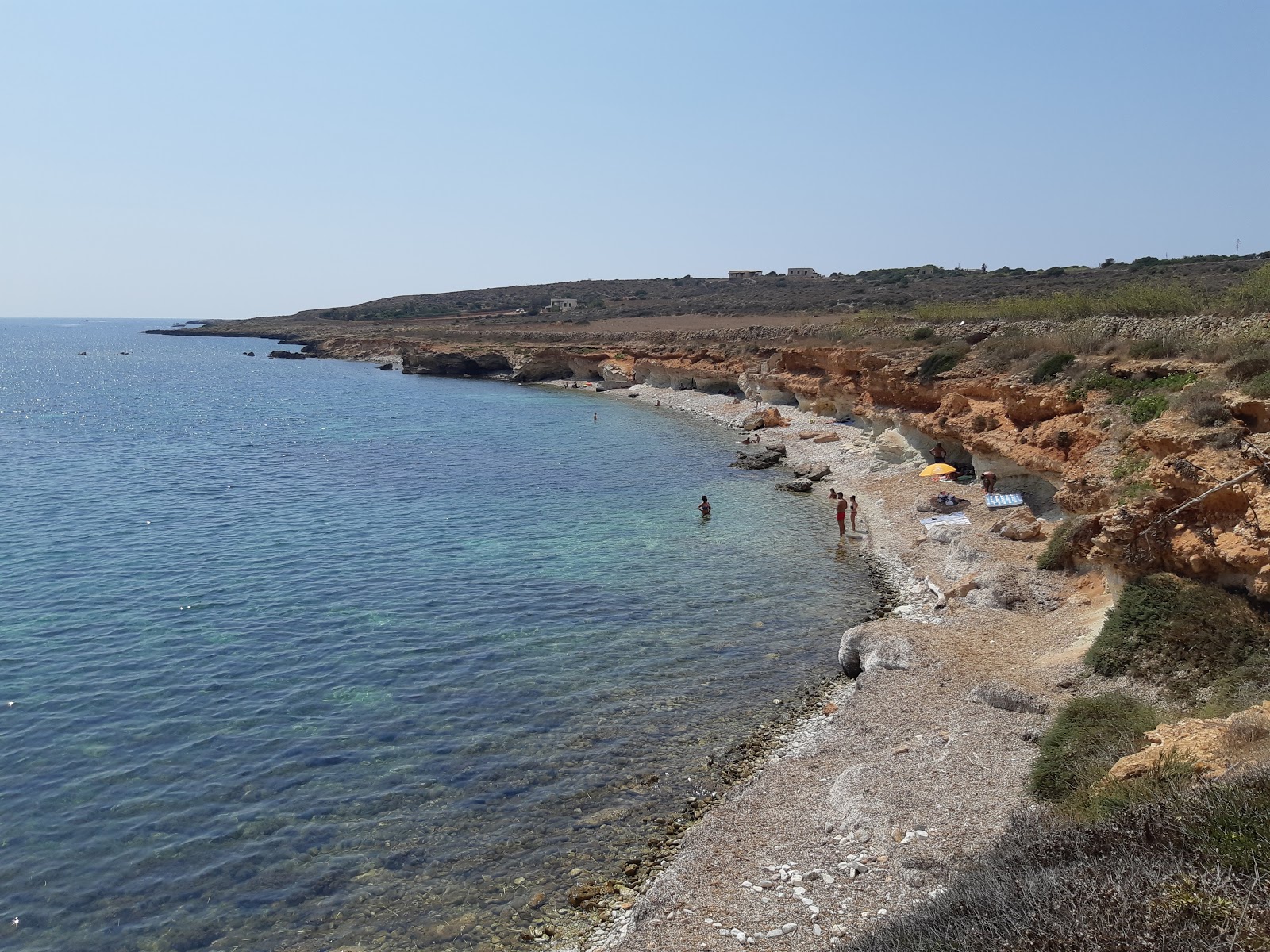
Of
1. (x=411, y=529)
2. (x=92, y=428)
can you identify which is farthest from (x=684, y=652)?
(x=92, y=428)

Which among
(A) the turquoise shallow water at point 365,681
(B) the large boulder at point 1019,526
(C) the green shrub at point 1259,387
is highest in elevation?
(C) the green shrub at point 1259,387

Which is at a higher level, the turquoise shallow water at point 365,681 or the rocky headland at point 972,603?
the rocky headland at point 972,603

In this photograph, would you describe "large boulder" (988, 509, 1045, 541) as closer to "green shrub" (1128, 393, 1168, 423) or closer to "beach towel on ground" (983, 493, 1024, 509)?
"beach towel on ground" (983, 493, 1024, 509)

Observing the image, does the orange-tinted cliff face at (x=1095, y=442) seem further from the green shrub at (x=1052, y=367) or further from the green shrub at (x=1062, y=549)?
the green shrub at (x=1052, y=367)

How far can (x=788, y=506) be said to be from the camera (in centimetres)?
3081

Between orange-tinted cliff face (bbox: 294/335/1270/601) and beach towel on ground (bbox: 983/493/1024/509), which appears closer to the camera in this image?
orange-tinted cliff face (bbox: 294/335/1270/601)

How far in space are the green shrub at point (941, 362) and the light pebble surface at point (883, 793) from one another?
15.3 m

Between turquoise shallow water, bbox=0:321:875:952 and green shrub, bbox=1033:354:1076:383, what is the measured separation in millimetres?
7822

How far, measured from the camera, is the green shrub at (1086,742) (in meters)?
9.64

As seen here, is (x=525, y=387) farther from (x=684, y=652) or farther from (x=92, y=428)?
(x=684, y=652)

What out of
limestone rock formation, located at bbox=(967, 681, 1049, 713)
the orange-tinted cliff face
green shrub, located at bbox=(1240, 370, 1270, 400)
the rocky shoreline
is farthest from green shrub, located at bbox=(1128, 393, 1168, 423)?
limestone rock formation, located at bbox=(967, 681, 1049, 713)

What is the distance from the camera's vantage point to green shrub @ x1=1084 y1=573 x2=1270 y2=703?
36.8 ft

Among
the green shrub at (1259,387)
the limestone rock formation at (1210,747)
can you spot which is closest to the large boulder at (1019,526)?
the green shrub at (1259,387)

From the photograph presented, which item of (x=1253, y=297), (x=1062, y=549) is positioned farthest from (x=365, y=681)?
(x=1253, y=297)
